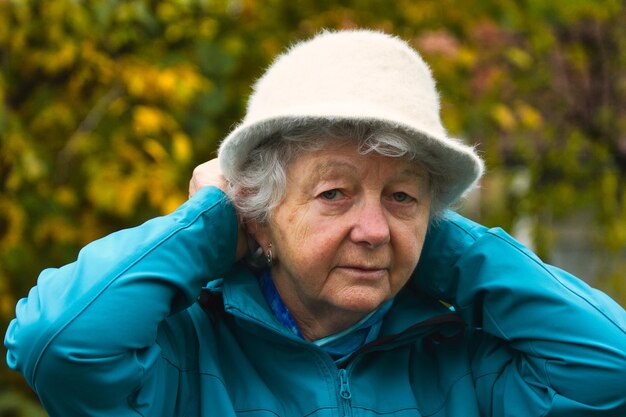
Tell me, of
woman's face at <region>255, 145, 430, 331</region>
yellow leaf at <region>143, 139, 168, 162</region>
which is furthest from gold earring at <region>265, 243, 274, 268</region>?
yellow leaf at <region>143, 139, 168, 162</region>

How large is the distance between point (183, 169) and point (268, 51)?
0.68 metres

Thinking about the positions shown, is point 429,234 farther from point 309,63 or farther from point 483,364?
point 309,63

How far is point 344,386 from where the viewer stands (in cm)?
199

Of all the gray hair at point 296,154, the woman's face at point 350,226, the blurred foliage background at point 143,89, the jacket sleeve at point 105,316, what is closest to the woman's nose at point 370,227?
the woman's face at point 350,226

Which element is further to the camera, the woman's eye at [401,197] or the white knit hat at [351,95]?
the woman's eye at [401,197]

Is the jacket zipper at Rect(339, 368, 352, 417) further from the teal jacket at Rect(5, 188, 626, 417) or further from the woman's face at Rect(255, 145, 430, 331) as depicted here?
the woman's face at Rect(255, 145, 430, 331)

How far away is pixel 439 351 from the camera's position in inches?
85.5

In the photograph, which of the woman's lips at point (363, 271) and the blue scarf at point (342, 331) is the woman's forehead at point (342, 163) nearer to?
the woman's lips at point (363, 271)

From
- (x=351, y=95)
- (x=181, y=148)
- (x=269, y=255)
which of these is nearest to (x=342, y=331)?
(x=269, y=255)

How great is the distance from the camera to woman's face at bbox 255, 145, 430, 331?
1.97 m

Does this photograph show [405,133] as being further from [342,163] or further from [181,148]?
[181,148]

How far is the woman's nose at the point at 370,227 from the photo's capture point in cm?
196

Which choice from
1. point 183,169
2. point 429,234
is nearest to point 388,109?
point 429,234

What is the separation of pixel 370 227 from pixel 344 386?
34 centimetres
